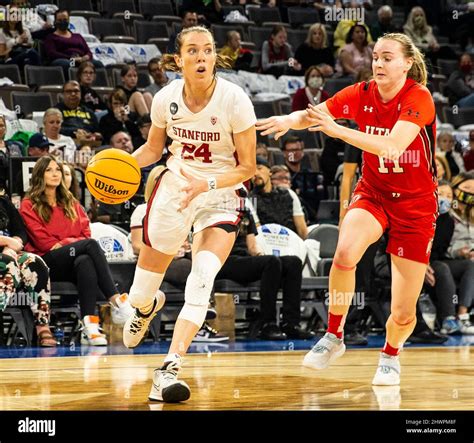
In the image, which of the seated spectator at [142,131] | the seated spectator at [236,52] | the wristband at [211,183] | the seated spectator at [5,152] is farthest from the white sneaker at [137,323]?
the seated spectator at [236,52]

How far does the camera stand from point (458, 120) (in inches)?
532

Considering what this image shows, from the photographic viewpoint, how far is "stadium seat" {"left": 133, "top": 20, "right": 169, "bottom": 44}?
43.3 ft

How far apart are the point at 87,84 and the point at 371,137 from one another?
6574 mm

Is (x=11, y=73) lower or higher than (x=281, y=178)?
higher

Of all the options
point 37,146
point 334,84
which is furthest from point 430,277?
point 334,84

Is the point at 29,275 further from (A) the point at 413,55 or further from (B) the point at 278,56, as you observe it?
(B) the point at 278,56

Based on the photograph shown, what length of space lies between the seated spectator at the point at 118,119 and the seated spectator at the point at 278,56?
3.16 m

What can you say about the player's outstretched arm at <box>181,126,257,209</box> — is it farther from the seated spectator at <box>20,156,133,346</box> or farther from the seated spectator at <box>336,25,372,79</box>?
the seated spectator at <box>336,25,372,79</box>

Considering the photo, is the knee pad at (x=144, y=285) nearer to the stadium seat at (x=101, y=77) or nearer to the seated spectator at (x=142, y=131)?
the seated spectator at (x=142, y=131)

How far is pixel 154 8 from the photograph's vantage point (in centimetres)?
1369

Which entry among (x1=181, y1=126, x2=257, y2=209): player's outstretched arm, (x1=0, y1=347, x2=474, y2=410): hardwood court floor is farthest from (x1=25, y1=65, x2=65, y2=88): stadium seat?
(x1=181, y1=126, x2=257, y2=209): player's outstretched arm

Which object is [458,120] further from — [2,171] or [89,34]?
[2,171]

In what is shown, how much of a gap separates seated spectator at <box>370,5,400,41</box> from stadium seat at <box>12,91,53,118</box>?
577 cm
